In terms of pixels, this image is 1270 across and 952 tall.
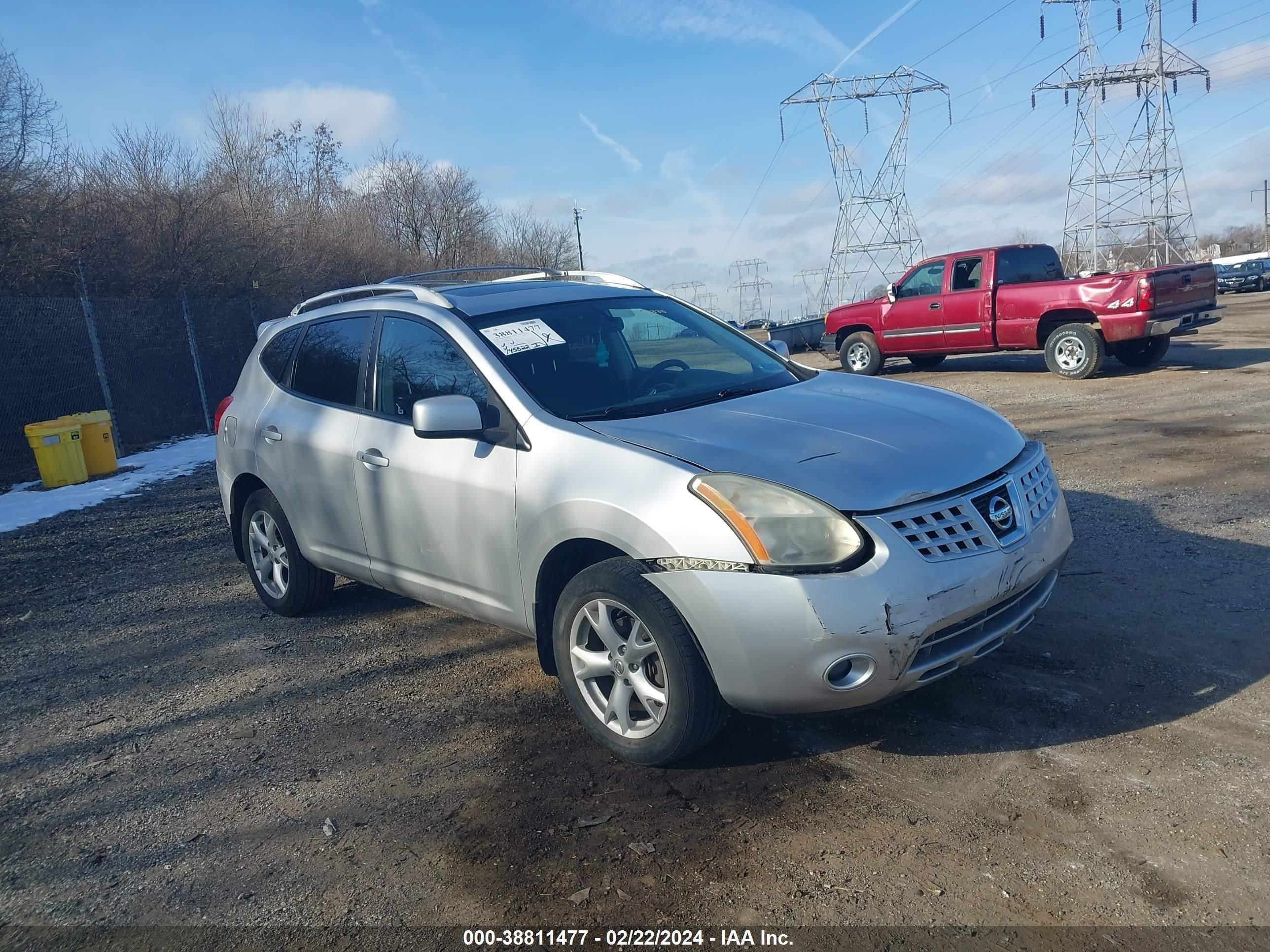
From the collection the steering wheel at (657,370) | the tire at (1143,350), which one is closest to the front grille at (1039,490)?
the steering wheel at (657,370)

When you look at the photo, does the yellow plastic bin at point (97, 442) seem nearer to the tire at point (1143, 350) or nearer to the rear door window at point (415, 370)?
the rear door window at point (415, 370)

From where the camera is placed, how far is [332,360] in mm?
4797

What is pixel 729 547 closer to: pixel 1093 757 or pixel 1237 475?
pixel 1093 757

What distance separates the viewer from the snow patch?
938 cm

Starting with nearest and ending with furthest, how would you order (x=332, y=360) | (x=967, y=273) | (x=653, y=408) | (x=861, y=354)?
(x=653, y=408) → (x=332, y=360) → (x=967, y=273) → (x=861, y=354)

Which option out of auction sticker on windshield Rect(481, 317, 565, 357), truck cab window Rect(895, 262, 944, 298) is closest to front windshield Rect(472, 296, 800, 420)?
auction sticker on windshield Rect(481, 317, 565, 357)

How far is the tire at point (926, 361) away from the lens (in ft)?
51.0

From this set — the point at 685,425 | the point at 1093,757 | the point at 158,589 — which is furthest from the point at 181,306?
the point at 1093,757

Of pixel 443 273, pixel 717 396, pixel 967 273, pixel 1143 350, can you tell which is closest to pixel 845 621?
pixel 717 396

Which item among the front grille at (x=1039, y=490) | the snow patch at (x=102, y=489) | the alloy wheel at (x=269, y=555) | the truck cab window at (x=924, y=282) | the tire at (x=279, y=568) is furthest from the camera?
the truck cab window at (x=924, y=282)

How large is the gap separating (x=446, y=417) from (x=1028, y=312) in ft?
38.6

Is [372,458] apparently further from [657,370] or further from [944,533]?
[944,533]

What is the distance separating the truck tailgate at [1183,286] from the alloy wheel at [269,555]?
36.9ft

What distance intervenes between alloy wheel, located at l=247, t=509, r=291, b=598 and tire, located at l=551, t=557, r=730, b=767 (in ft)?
7.88
